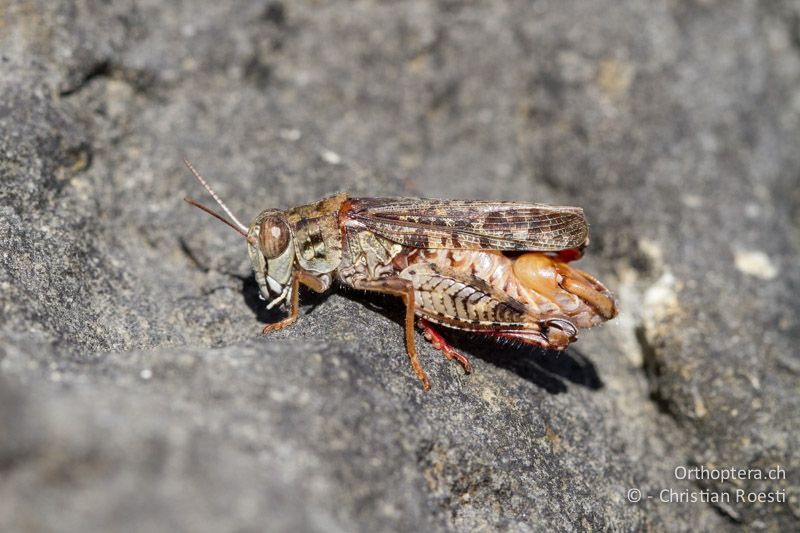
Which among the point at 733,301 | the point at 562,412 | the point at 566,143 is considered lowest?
the point at 562,412

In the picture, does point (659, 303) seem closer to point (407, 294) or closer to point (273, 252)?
point (407, 294)

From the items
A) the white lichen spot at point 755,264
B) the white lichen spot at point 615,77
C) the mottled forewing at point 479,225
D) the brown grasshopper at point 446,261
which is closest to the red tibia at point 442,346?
the brown grasshopper at point 446,261

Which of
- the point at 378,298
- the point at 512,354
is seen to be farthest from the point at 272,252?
the point at 512,354

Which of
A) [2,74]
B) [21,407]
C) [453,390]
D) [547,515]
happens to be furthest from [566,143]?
[21,407]

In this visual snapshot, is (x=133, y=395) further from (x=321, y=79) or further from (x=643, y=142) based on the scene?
(x=643, y=142)

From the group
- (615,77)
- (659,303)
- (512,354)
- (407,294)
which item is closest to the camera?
(407,294)

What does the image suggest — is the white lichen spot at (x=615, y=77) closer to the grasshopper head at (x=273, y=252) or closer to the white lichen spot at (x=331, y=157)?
the white lichen spot at (x=331, y=157)
